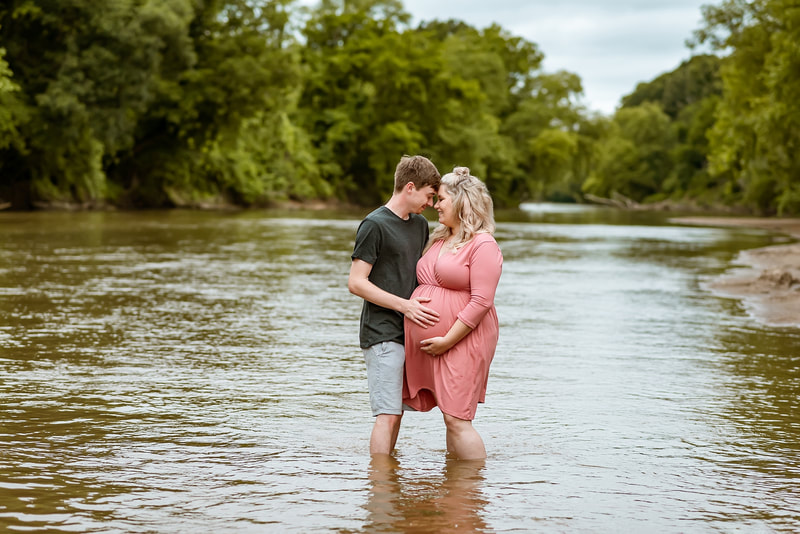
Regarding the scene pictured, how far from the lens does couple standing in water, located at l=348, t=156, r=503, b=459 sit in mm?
5512

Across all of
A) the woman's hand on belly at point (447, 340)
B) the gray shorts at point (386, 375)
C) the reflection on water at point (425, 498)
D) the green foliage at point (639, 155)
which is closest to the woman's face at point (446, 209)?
the woman's hand on belly at point (447, 340)

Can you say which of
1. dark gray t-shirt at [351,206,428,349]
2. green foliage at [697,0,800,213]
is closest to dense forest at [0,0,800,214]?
green foliage at [697,0,800,213]

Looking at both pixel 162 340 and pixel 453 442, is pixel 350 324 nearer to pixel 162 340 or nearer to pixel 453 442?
pixel 162 340

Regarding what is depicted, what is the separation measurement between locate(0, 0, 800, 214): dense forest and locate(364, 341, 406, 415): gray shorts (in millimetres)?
33048

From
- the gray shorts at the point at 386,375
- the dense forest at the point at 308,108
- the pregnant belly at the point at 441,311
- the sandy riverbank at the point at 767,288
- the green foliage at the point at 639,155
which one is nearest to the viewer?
the pregnant belly at the point at 441,311

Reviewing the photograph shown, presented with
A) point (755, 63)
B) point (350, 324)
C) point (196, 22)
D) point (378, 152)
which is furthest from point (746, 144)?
point (350, 324)

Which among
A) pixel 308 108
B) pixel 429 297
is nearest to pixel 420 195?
pixel 429 297

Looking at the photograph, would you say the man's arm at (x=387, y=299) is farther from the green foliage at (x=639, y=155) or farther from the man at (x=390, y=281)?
the green foliage at (x=639, y=155)

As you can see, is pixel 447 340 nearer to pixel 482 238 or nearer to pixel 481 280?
pixel 481 280

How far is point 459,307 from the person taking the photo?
5566 mm

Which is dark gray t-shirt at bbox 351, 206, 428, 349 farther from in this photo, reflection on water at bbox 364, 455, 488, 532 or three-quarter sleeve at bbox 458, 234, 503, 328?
reflection on water at bbox 364, 455, 488, 532

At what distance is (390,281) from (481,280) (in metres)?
0.54

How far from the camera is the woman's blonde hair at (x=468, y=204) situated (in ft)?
18.2

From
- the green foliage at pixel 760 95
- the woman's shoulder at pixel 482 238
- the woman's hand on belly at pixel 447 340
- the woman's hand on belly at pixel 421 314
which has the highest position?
the green foliage at pixel 760 95
